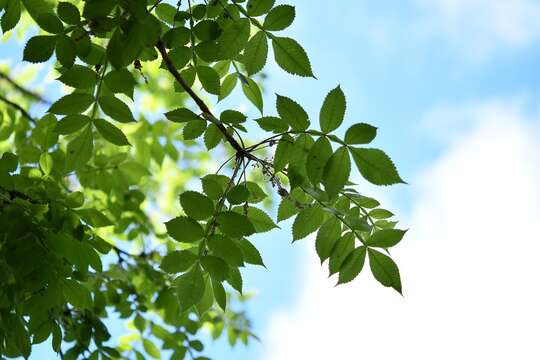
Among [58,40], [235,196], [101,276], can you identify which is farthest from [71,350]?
[58,40]

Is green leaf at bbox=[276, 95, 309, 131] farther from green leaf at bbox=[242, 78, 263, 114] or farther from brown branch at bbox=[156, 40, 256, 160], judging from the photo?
green leaf at bbox=[242, 78, 263, 114]

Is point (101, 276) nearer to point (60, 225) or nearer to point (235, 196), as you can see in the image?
point (60, 225)

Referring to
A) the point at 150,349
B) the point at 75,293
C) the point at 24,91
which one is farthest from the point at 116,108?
the point at 24,91

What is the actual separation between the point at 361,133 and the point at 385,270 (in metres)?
0.52

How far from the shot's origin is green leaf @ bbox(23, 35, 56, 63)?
1960mm

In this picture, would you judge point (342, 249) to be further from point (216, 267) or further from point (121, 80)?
point (121, 80)

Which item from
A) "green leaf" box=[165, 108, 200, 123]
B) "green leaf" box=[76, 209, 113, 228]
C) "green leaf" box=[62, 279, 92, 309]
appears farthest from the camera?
"green leaf" box=[76, 209, 113, 228]

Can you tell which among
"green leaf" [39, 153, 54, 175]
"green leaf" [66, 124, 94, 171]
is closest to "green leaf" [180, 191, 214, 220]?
"green leaf" [66, 124, 94, 171]

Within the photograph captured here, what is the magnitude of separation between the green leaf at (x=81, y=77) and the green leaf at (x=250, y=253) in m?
0.78

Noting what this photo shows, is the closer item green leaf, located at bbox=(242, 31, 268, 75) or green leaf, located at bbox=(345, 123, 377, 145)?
green leaf, located at bbox=(345, 123, 377, 145)

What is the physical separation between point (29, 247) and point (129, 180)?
Result: 185cm

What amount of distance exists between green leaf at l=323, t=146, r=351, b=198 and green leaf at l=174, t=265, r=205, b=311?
0.58 meters

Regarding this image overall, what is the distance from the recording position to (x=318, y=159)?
1951mm

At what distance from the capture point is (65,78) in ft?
6.56
